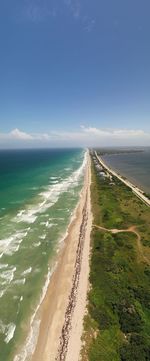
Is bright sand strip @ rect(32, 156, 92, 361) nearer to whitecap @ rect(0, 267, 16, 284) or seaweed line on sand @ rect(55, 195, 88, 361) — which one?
seaweed line on sand @ rect(55, 195, 88, 361)

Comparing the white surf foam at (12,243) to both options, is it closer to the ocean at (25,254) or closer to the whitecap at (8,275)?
the ocean at (25,254)

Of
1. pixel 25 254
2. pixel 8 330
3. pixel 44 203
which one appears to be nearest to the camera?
pixel 8 330

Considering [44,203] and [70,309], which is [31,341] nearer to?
[70,309]

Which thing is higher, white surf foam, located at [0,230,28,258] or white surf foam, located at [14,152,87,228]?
white surf foam, located at [14,152,87,228]

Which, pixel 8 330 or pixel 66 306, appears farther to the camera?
pixel 66 306

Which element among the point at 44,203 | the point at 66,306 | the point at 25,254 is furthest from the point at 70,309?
the point at 44,203

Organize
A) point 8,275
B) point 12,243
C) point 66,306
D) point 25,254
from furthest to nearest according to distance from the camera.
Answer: point 12,243, point 25,254, point 8,275, point 66,306

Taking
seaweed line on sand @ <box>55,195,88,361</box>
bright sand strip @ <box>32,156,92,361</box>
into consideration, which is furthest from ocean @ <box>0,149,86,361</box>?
seaweed line on sand @ <box>55,195,88,361</box>
